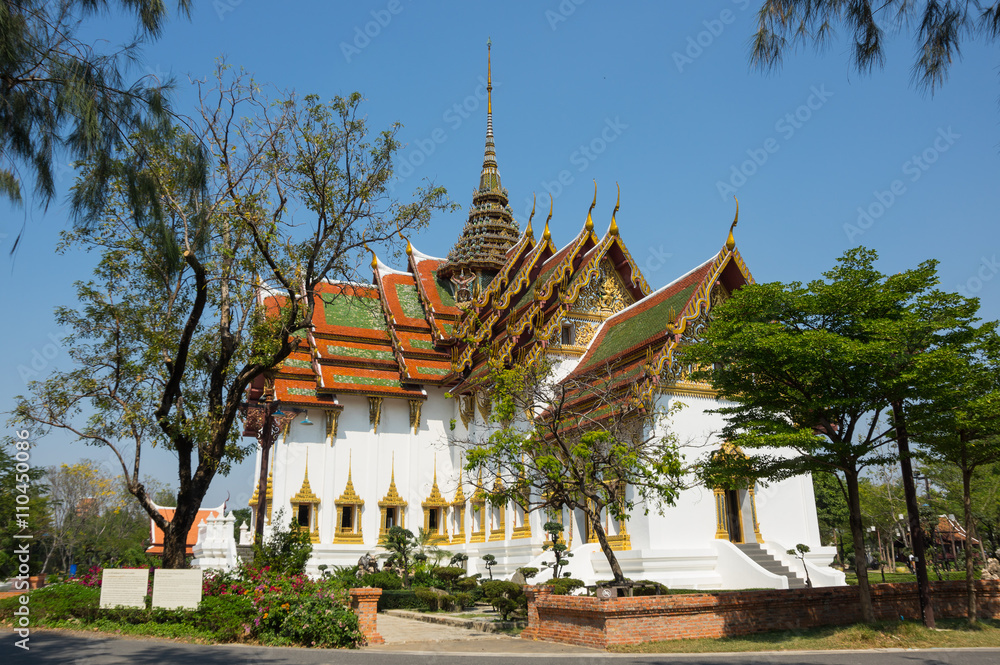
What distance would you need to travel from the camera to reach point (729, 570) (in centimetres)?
1516

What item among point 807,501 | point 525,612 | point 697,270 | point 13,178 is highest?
point 697,270

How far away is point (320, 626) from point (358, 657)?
3.86 ft

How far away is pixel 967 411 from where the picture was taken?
409 inches

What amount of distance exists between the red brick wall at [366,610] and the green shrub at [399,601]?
649 cm

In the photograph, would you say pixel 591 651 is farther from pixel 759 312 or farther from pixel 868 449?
pixel 759 312

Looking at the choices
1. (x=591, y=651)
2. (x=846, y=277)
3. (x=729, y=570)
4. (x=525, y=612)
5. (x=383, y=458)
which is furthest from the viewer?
(x=383, y=458)

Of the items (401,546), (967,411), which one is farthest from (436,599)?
(967,411)

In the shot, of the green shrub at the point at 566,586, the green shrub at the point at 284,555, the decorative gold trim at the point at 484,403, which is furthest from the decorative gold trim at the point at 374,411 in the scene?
the green shrub at the point at 566,586

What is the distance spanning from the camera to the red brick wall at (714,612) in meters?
9.73

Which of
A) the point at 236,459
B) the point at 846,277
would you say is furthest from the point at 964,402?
the point at 236,459

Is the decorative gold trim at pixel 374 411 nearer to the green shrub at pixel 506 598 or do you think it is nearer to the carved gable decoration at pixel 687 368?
the green shrub at pixel 506 598

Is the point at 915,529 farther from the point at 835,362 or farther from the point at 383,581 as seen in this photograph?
the point at 383,581

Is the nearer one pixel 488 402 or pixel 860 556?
pixel 860 556

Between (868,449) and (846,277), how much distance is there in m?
2.55
